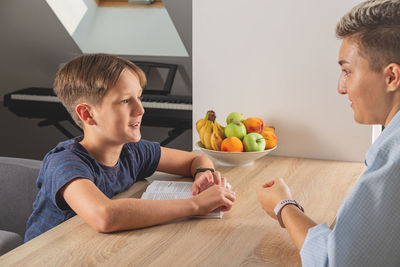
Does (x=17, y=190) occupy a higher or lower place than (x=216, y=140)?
lower

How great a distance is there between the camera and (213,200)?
1268mm

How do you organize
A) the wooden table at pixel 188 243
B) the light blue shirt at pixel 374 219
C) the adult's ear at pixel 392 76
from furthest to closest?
1. the wooden table at pixel 188 243
2. the adult's ear at pixel 392 76
3. the light blue shirt at pixel 374 219

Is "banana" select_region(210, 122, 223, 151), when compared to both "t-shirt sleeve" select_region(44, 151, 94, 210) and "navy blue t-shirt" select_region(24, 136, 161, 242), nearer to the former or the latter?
"navy blue t-shirt" select_region(24, 136, 161, 242)

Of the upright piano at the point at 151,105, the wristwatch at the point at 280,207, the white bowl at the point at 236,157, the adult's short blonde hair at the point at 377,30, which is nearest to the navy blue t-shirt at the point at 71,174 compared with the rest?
the white bowl at the point at 236,157

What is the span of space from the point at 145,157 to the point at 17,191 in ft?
1.89

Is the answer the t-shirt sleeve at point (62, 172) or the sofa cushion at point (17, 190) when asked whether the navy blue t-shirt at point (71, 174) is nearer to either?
the t-shirt sleeve at point (62, 172)

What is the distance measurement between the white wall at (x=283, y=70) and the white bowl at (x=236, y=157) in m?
0.23

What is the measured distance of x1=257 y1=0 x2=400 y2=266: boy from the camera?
30.8 inches

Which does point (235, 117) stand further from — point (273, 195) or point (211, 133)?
point (273, 195)

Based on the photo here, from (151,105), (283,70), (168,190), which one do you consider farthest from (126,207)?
(151,105)

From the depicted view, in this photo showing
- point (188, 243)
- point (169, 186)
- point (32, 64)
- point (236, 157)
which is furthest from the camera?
point (32, 64)

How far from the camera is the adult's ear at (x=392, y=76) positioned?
876 mm

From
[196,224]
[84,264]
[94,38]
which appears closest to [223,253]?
[196,224]

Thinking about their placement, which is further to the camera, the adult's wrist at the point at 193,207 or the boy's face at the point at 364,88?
the adult's wrist at the point at 193,207
